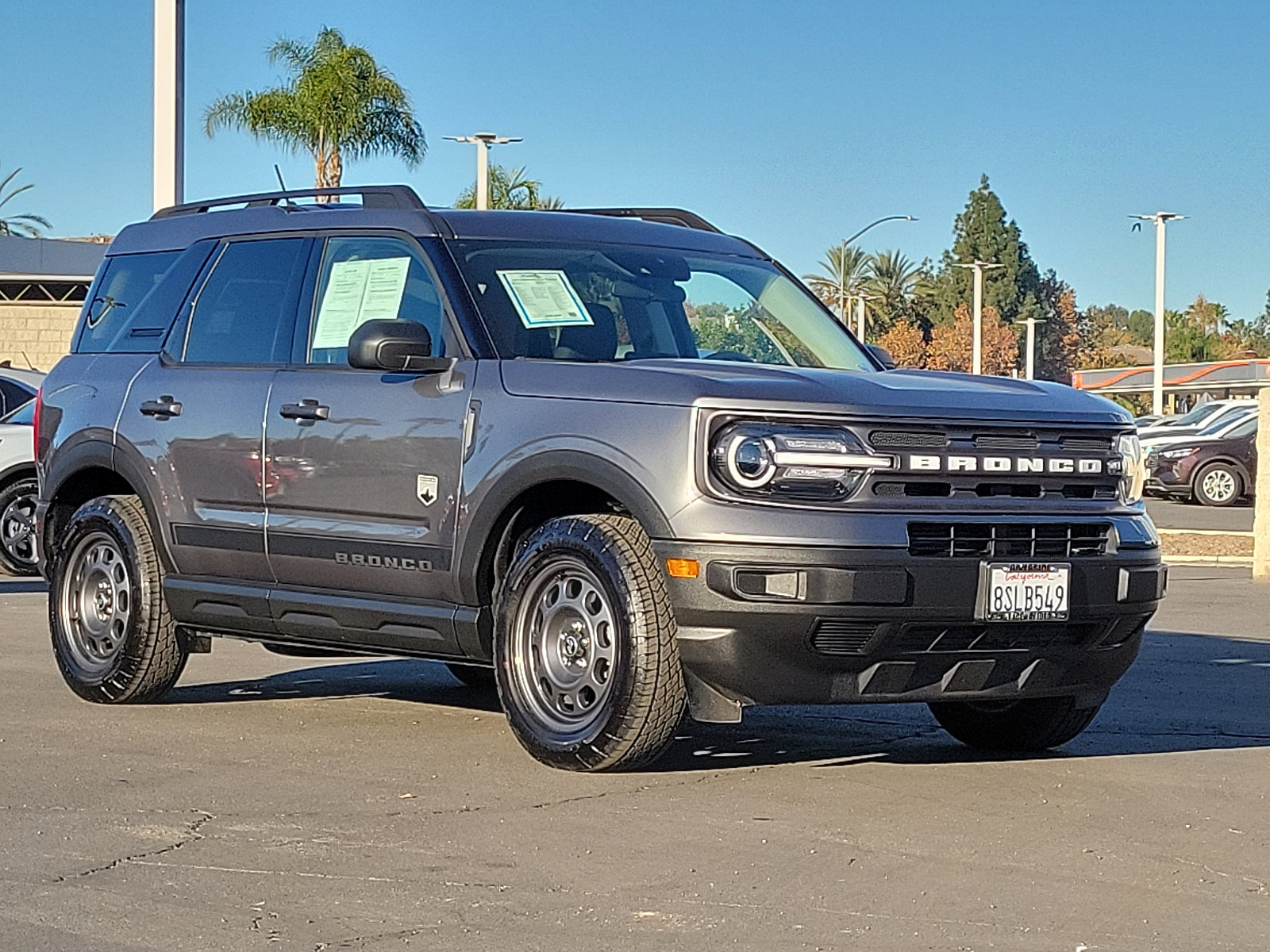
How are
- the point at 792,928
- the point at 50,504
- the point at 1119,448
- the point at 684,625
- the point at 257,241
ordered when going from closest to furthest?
the point at 792,928, the point at 684,625, the point at 1119,448, the point at 257,241, the point at 50,504

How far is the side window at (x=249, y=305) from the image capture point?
8.16 metres

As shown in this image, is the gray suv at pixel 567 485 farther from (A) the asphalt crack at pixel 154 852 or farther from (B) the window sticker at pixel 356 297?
(A) the asphalt crack at pixel 154 852

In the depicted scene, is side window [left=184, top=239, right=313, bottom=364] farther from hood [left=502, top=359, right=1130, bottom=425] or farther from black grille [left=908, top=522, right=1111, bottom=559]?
black grille [left=908, top=522, right=1111, bottom=559]

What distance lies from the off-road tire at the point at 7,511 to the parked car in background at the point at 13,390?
1.39m

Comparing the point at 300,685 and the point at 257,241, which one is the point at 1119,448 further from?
the point at 300,685

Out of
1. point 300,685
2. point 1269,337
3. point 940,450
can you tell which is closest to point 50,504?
point 300,685

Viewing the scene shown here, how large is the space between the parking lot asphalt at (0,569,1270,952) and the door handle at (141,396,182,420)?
3.88ft

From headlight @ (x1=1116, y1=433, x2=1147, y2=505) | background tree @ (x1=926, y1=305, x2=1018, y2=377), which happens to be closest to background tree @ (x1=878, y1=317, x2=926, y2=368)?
background tree @ (x1=926, y1=305, x2=1018, y2=377)

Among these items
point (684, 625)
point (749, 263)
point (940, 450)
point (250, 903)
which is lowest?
point (250, 903)

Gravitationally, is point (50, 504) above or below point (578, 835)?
above

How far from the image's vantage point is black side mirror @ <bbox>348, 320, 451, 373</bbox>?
730 centimetres

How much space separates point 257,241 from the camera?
27.7ft

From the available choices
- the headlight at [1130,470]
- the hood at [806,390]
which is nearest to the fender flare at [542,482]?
the hood at [806,390]

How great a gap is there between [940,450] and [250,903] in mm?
2649
